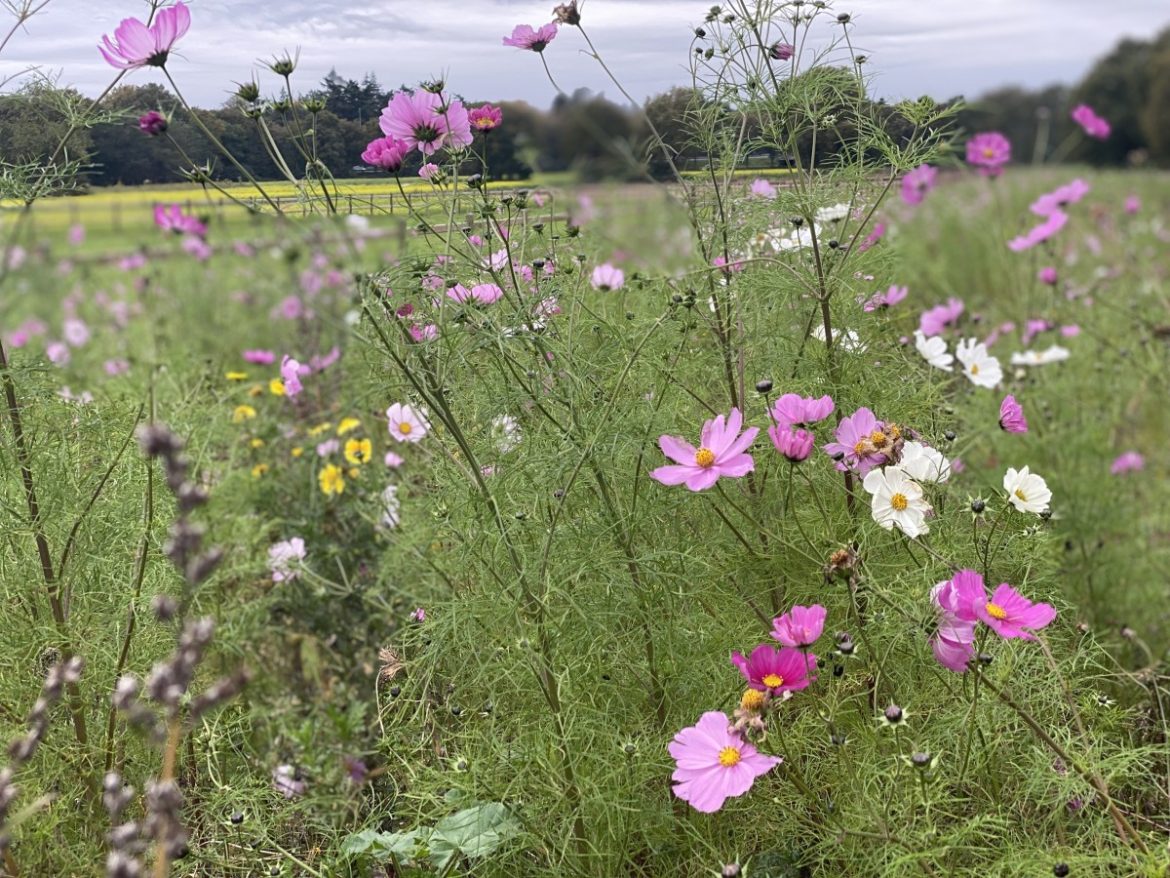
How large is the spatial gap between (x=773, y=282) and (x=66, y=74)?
3.04ft

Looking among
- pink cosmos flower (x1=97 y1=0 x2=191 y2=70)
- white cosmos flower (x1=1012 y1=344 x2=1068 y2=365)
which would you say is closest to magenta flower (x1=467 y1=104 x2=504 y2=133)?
pink cosmos flower (x1=97 y1=0 x2=191 y2=70)

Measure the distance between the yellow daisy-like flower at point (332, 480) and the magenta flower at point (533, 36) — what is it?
101cm

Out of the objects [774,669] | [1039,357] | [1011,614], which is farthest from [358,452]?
[1039,357]

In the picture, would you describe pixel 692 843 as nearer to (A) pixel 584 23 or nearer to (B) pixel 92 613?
(B) pixel 92 613

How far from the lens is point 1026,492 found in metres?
1.18

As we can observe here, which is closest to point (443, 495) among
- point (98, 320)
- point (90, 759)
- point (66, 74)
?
point (90, 759)

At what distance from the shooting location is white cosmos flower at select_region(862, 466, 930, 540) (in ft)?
3.56

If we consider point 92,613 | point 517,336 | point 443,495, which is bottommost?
point 92,613

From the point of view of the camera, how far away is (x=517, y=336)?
1.12 m

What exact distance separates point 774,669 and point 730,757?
0.10 meters

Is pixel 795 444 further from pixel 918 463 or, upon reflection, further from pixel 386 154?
pixel 386 154

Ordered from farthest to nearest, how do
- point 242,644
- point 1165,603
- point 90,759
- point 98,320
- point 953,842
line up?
point 98,320 → point 1165,603 → point 242,644 → point 90,759 → point 953,842

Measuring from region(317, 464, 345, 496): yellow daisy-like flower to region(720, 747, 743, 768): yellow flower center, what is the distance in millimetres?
1161

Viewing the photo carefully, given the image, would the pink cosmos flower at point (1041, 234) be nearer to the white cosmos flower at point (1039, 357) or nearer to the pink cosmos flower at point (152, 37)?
the white cosmos flower at point (1039, 357)
